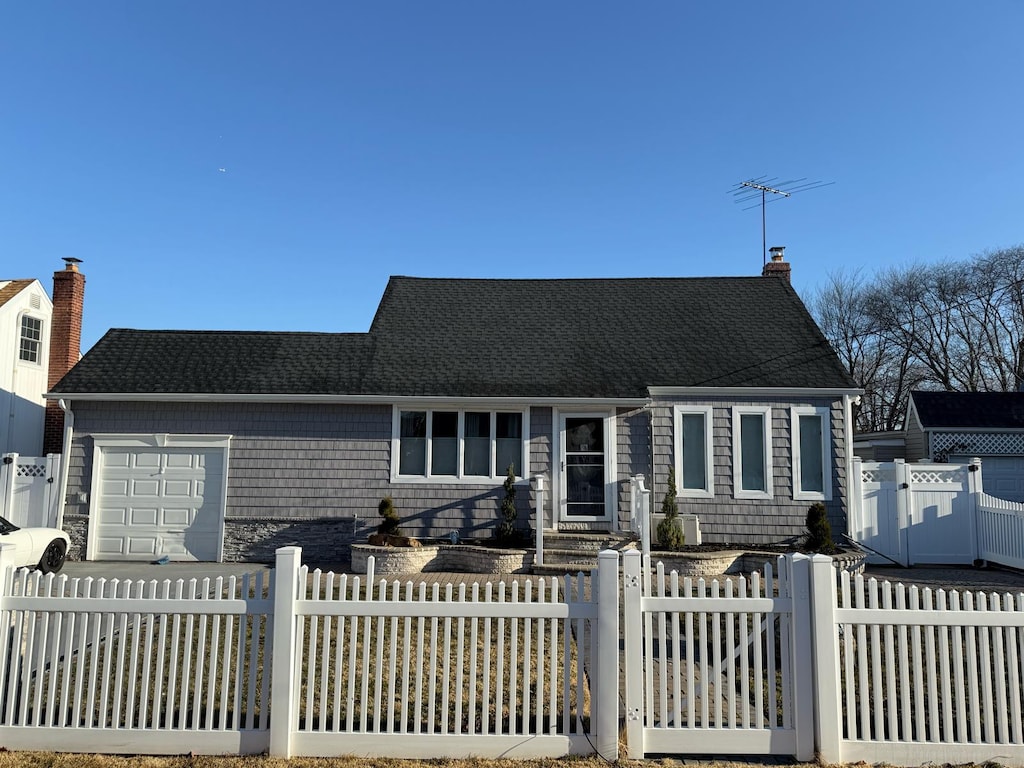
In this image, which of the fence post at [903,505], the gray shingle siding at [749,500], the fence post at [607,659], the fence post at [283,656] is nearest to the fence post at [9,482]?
the fence post at [283,656]

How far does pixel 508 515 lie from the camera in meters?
11.7

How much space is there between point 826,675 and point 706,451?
8.43 meters

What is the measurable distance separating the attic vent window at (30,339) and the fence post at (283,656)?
1697cm

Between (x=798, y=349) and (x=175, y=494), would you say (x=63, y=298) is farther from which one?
(x=798, y=349)

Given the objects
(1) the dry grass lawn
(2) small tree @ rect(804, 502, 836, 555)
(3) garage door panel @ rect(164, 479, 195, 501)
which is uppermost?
(3) garage door panel @ rect(164, 479, 195, 501)

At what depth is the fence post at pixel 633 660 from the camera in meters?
4.30

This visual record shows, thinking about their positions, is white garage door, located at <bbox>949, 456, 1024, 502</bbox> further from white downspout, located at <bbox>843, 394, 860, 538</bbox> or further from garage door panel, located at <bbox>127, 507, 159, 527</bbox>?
garage door panel, located at <bbox>127, 507, 159, 527</bbox>

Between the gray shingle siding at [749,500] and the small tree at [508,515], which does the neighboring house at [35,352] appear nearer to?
the small tree at [508,515]

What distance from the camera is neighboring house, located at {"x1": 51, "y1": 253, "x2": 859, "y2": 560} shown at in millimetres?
12148

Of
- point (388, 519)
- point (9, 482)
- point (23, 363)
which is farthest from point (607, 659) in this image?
point (23, 363)

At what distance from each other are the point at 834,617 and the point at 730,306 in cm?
1182

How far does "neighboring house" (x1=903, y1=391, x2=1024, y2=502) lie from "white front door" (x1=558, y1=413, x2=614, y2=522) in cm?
1137

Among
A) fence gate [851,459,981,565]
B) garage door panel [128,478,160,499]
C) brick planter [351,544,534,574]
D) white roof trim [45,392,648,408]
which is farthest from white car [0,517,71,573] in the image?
fence gate [851,459,981,565]

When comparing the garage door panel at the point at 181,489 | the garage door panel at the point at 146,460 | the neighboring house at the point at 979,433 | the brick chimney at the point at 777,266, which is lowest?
the garage door panel at the point at 181,489
